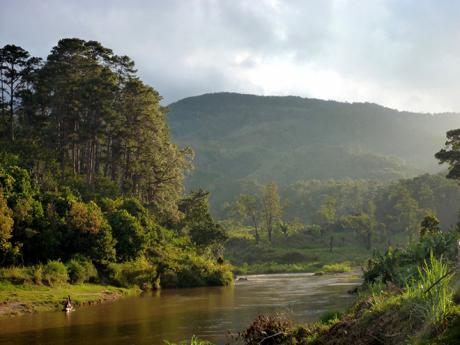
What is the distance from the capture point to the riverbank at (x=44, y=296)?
1598 inches

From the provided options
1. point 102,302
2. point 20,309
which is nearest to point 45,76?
point 102,302

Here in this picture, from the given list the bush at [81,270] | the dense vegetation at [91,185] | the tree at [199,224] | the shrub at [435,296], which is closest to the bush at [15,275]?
the dense vegetation at [91,185]

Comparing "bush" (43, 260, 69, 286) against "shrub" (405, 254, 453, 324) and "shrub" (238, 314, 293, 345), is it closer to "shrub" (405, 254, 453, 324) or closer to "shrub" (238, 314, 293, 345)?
"shrub" (238, 314, 293, 345)

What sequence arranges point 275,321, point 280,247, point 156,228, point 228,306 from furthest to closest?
point 280,247, point 156,228, point 228,306, point 275,321

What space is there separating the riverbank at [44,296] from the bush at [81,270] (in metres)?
0.92

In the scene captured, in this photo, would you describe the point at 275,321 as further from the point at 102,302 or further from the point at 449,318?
the point at 102,302

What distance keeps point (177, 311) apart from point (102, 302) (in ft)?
38.7

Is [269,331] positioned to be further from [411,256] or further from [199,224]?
[199,224]

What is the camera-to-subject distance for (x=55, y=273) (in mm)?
51062

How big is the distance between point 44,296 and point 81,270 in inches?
368

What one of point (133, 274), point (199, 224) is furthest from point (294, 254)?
point (133, 274)

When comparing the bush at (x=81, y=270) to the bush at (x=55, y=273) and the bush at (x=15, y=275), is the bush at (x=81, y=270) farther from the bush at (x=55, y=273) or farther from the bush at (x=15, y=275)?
the bush at (x=15, y=275)

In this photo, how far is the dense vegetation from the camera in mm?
53688

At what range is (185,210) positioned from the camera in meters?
96.8
